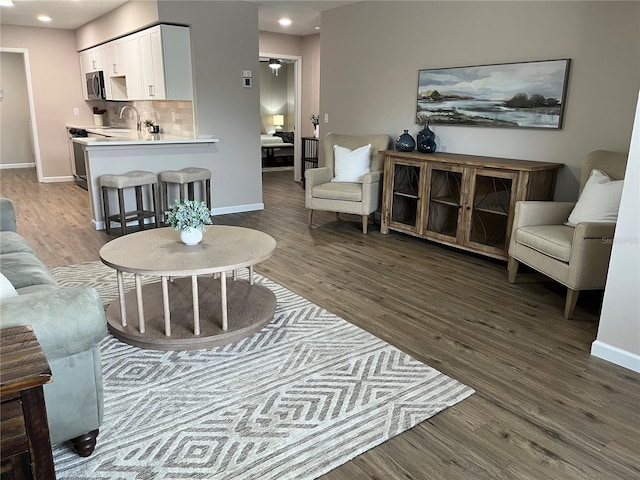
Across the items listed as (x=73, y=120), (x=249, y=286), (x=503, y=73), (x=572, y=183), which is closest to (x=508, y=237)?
(x=572, y=183)

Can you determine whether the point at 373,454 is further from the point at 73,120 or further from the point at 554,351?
the point at 73,120

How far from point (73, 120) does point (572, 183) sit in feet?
26.5

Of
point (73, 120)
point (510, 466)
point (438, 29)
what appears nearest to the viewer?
point (510, 466)

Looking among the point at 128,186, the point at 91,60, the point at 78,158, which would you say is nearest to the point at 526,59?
the point at 128,186

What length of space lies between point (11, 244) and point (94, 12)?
514 centimetres

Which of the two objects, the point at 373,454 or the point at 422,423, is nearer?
the point at 373,454

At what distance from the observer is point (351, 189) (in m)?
4.91

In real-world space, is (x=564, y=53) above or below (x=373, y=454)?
above

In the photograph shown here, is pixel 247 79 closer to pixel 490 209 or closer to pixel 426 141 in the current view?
pixel 426 141

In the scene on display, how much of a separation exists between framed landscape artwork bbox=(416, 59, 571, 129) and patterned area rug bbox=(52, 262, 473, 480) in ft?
8.32

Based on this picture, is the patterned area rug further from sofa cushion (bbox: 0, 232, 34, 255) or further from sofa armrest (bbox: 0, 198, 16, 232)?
sofa armrest (bbox: 0, 198, 16, 232)

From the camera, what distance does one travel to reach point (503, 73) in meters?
4.14

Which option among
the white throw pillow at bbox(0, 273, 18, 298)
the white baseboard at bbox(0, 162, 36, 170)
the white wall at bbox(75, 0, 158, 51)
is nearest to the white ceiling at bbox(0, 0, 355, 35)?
the white wall at bbox(75, 0, 158, 51)

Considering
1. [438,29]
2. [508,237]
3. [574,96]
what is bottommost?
[508,237]
